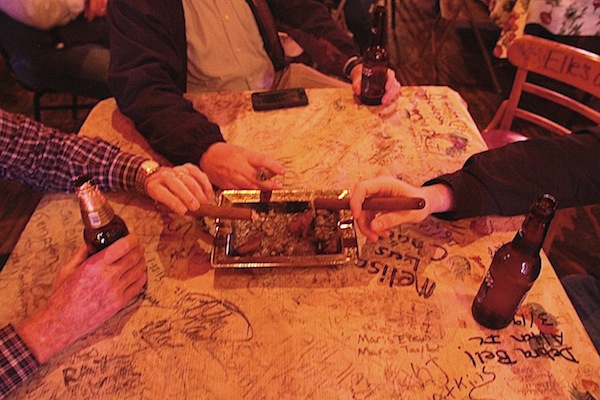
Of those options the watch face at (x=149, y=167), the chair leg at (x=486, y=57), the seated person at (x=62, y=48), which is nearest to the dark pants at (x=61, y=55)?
the seated person at (x=62, y=48)

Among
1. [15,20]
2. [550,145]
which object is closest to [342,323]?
[550,145]

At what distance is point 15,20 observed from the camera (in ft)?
6.00

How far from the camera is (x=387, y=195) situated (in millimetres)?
875

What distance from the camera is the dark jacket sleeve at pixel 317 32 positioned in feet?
4.98

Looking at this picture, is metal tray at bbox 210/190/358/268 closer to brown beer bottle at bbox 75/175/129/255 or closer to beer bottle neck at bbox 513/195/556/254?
brown beer bottle at bbox 75/175/129/255

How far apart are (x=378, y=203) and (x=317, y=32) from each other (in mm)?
936

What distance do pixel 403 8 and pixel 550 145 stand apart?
321cm

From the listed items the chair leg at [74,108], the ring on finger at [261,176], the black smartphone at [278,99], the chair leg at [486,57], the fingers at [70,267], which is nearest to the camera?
the fingers at [70,267]

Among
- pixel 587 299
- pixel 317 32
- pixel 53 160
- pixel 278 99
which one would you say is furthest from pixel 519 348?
pixel 317 32

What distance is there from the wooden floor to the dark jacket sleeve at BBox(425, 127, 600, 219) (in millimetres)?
671

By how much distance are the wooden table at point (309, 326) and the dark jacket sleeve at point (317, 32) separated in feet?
2.08

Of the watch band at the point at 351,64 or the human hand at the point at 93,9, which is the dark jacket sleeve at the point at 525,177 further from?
the human hand at the point at 93,9

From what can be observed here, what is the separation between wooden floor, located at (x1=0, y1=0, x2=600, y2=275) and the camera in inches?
74.9

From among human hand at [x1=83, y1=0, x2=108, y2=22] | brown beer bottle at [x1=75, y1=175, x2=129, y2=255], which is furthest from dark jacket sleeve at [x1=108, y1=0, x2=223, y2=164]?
human hand at [x1=83, y1=0, x2=108, y2=22]
